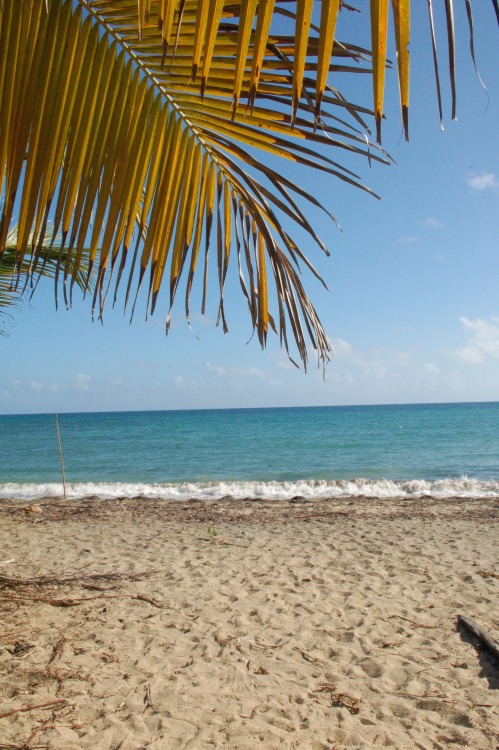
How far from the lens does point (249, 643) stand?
4180 millimetres

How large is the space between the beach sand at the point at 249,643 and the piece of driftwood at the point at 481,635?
7cm

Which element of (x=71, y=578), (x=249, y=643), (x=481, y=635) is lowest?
(x=71, y=578)

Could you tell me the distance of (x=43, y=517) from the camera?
34.8 ft

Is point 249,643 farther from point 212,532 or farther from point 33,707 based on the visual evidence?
point 212,532

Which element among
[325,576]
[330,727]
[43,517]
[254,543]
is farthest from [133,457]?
[330,727]

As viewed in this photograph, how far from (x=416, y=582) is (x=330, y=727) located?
3.02m

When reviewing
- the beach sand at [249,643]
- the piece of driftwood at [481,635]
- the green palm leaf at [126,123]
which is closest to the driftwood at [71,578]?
the beach sand at [249,643]

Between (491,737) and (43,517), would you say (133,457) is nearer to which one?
(43,517)

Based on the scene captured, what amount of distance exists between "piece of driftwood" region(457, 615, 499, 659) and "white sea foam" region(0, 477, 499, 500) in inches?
363

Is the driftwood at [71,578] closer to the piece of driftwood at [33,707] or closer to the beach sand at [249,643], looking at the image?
the beach sand at [249,643]

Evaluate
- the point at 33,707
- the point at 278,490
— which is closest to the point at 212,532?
the point at 33,707

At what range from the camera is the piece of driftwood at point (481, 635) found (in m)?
3.92

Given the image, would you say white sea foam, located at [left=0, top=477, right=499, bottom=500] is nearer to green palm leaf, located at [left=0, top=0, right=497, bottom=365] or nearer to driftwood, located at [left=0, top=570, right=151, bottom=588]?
driftwood, located at [left=0, top=570, right=151, bottom=588]

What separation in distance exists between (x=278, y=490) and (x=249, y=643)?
11.2 metres
